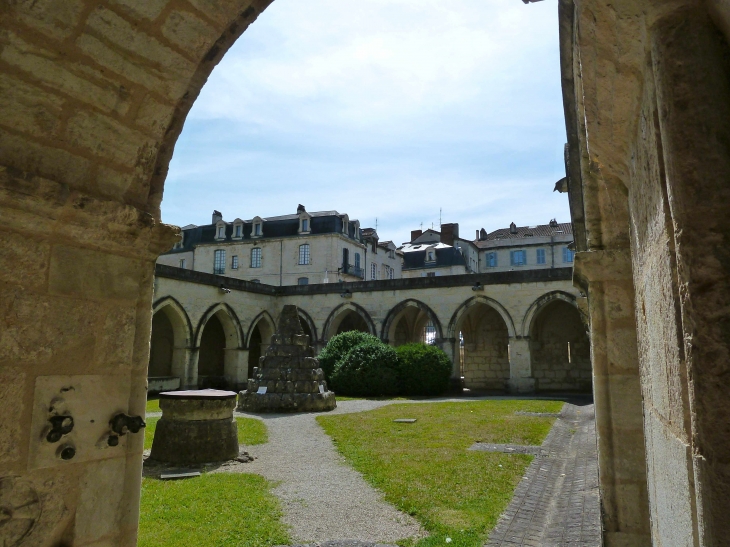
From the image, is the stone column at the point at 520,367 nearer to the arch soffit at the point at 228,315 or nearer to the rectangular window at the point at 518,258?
the arch soffit at the point at 228,315

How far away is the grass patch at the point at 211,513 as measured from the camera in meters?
4.71

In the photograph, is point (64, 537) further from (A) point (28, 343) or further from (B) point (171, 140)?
(B) point (171, 140)

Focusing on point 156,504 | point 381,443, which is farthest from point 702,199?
point 381,443

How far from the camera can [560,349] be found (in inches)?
912

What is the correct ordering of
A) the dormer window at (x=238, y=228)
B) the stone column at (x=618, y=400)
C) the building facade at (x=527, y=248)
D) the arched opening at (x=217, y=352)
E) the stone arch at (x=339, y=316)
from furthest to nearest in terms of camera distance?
1. the building facade at (x=527, y=248)
2. the dormer window at (x=238, y=228)
3. the stone arch at (x=339, y=316)
4. the arched opening at (x=217, y=352)
5. the stone column at (x=618, y=400)

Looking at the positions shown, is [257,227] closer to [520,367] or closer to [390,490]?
[520,367]

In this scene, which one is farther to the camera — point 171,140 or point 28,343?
point 171,140

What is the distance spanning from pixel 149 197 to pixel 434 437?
774 cm

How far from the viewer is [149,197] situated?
3.37m

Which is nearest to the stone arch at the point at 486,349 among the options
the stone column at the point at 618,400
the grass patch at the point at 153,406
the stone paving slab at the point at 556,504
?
the grass patch at the point at 153,406

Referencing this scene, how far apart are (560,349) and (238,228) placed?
997 inches

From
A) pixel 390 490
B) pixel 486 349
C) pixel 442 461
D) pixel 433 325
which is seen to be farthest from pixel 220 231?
pixel 390 490

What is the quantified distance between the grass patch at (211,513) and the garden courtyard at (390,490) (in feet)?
0.04

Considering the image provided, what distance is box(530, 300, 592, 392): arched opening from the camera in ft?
74.7
